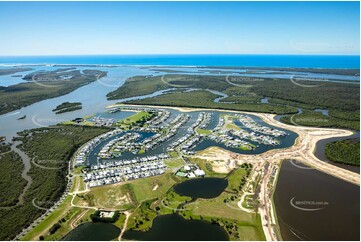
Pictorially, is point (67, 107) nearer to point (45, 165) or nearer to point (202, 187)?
point (45, 165)

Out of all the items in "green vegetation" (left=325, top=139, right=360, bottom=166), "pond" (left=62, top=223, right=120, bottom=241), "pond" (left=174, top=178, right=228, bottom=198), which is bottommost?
"pond" (left=62, top=223, right=120, bottom=241)

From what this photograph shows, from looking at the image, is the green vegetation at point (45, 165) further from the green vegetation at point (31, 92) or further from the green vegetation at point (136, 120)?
the green vegetation at point (31, 92)

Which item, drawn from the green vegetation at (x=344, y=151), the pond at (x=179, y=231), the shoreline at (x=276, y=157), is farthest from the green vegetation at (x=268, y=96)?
the pond at (x=179, y=231)

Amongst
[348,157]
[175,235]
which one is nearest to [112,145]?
[175,235]

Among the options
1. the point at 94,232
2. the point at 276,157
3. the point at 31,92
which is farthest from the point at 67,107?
the point at 276,157

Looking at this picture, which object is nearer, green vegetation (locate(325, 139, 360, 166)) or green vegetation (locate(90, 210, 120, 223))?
green vegetation (locate(90, 210, 120, 223))

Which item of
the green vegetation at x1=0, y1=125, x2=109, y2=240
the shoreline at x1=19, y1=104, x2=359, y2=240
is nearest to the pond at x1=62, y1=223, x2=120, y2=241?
the green vegetation at x1=0, y1=125, x2=109, y2=240

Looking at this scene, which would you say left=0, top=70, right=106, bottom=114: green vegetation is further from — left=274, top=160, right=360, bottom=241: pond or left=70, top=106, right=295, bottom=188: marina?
left=274, top=160, right=360, bottom=241: pond
